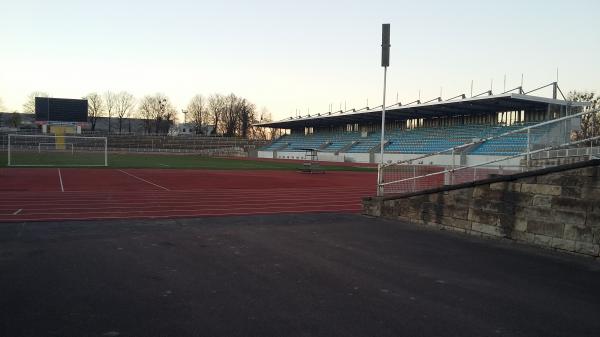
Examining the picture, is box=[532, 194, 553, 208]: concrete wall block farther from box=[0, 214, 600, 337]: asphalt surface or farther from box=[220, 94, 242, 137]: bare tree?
box=[220, 94, 242, 137]: bare tree

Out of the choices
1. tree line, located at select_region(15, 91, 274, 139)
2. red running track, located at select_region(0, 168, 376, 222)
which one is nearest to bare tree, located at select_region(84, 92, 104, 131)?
tree line, located at select_region(15, 91, 274, 139)

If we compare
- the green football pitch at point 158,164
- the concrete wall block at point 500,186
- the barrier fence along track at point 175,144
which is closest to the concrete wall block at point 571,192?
the concrete wall block at point 500,186

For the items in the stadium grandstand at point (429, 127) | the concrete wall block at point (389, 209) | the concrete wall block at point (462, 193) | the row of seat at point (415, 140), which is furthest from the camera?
the row of seat at point (415, 140)

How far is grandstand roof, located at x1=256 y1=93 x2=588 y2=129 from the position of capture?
4344cm

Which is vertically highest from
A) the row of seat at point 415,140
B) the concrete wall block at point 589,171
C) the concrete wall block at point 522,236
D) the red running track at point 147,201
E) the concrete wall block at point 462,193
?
the row of seat at point 415,140

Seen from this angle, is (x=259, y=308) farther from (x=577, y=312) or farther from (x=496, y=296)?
(x=577, y=312)

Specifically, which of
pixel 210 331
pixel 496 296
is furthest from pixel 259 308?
pixel 496 296

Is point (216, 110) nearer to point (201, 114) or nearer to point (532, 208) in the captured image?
point (201, 114)

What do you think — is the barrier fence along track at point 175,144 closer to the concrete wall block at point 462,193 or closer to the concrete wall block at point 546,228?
the concrete wall block at point 462,193

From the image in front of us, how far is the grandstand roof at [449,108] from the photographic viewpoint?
4344cm

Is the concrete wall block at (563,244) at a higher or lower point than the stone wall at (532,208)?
lower

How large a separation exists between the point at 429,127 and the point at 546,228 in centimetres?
5461

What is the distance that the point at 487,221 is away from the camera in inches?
348

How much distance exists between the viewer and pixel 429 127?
60375mm
